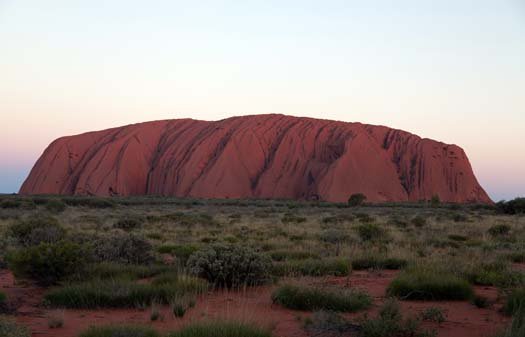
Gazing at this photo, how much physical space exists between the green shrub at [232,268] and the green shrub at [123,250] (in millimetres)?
2369

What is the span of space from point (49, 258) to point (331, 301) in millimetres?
4336

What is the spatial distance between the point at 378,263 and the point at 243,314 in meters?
5.47

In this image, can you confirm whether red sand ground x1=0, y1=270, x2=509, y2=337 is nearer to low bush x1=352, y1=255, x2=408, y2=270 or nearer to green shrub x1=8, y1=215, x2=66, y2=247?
low bush x1=352, y1=255, x2=408, y2=270

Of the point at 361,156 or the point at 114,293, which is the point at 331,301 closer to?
the point at 114,293

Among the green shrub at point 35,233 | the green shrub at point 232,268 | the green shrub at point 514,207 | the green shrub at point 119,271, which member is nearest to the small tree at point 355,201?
the green shrub at point 514,207

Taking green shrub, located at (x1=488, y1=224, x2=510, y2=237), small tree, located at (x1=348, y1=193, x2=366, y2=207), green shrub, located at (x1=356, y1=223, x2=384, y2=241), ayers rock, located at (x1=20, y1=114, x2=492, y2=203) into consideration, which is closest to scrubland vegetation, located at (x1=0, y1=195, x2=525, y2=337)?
green shrub, located at (x1=356, y1=223, x2=384, y2=241)

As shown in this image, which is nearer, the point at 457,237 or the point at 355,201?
the point at 457,237

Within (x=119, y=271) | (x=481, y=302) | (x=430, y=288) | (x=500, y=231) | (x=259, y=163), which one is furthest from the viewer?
(x=259, y=163)

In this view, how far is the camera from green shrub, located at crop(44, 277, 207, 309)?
6.87 metres

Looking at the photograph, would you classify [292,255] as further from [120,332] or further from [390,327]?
[120,332]

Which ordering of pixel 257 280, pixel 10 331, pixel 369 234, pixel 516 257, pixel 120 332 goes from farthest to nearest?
pixel 369 234 → pixel 516 257 → pixel 257 280 → pixel 120 332 → pixel 10 331

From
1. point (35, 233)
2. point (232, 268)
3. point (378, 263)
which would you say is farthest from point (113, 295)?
point (35, 233)

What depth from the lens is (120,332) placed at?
489 cm

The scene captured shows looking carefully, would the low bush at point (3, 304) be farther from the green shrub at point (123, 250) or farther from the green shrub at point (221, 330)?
the green shrub at point (123, 250)
